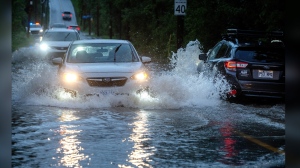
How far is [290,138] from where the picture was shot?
2.57 m

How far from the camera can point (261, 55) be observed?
561 inches

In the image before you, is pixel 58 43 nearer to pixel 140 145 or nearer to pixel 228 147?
pixel 140 145

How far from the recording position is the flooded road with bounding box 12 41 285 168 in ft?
24.5

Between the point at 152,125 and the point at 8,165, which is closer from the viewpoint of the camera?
the point at 8,165

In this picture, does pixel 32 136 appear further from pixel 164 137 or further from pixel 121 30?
pixel 121 30

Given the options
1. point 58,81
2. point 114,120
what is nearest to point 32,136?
point 114,120

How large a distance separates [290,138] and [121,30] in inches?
2861

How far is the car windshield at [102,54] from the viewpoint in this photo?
14.8m

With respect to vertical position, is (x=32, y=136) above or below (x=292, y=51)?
below

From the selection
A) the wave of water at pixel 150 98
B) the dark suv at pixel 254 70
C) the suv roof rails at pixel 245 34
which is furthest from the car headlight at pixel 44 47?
the dark suv at pixel 254 70

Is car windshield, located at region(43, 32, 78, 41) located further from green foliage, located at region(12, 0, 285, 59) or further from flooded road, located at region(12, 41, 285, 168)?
flooded road, located at region(12, 41, 285, 168)

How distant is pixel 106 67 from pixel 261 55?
3363 mm

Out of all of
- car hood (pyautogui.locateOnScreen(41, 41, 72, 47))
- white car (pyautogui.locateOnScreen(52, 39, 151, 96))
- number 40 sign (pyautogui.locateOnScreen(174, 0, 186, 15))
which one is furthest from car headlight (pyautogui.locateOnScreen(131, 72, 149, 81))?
car hood (pyautogui.locateOnScreen(41, 41, 72, 47))

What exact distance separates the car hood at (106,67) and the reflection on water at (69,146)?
2.02m
